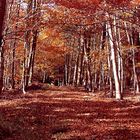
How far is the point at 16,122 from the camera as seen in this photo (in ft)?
56.2

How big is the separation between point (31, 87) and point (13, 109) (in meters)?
12.5

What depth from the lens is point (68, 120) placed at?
57.2 ft

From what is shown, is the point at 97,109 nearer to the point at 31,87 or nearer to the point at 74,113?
the point at 74,113

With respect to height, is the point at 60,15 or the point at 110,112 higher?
the point at 60,15

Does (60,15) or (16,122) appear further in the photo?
(60,15)

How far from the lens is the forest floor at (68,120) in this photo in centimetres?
1438

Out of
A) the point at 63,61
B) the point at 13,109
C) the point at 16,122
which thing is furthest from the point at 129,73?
the point at 16,122

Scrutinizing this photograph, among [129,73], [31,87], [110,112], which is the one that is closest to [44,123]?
[110,112]

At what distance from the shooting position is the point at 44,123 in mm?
17125

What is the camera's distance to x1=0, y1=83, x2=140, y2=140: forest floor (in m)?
14.4

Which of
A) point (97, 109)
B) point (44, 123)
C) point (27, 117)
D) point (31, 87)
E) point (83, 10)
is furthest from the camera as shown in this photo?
point (31, 87)

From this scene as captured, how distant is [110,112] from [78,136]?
17.2 ft

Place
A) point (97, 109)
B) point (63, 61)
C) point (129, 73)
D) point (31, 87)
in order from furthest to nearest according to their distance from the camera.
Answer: point (63, 61), point (129, 73), point (31, 87), point (97, 109)

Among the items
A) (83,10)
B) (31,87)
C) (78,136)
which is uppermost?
(83,10)
